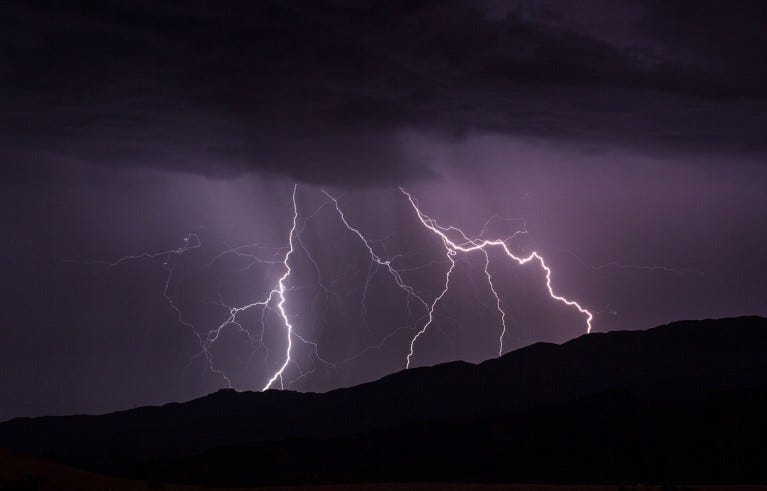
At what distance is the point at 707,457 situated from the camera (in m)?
29.0

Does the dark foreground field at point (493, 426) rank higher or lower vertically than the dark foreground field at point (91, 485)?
higher

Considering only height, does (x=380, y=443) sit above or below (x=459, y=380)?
below

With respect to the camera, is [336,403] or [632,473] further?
[336,403]

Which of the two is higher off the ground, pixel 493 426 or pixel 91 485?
pixel 493 426

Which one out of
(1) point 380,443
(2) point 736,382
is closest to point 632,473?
(1) point 380,443

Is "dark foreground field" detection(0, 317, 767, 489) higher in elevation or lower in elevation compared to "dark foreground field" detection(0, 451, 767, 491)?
higher

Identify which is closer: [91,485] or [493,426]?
[91,485]

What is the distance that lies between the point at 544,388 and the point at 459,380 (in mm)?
6677

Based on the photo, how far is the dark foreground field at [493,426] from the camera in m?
29.3

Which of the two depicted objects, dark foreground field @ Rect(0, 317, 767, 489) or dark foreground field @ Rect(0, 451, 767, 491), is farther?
dark foreground field @ Rect(0, 317, 767, 489)

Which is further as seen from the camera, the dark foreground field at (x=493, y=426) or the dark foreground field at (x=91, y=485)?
the dark foreground field at (x=493, y=426)

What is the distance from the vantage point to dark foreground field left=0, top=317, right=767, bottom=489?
29266 millimetres

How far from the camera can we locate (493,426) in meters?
35.2

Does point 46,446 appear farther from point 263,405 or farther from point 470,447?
point 470,447
